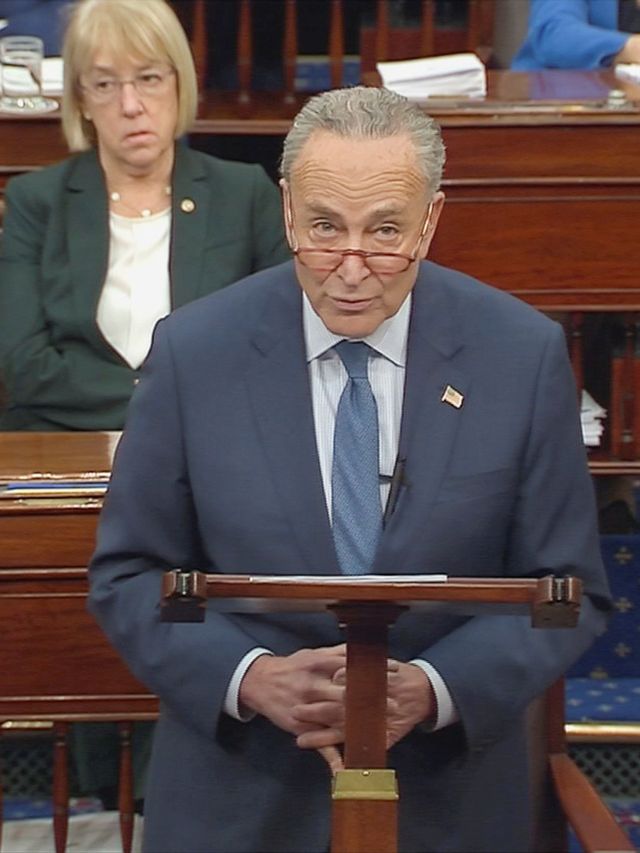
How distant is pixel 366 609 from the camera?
1554 millimetres

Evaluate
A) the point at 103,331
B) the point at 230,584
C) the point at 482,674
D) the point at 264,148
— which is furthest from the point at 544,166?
the point at 230,584

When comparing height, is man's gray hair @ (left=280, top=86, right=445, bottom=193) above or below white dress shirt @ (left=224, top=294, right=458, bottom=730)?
above

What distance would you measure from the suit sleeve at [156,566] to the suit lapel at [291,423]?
9 cm

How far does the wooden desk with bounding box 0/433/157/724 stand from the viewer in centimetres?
278

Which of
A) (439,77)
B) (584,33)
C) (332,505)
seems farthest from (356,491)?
(584,33)

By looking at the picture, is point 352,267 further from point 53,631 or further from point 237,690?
point 53,631

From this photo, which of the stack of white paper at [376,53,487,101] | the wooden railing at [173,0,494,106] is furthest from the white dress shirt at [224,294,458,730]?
the wooden railing at [173,0,494,106]

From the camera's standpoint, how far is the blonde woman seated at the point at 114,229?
11.9 ft

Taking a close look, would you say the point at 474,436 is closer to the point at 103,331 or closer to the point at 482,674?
the point at 482,674

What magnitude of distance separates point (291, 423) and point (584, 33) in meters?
3.05

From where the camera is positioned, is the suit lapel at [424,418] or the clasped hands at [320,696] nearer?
→ the clasped hands at [320,696]

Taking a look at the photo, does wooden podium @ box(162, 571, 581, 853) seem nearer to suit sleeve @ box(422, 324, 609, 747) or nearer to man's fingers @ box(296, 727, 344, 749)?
man's fingers @ box(296, 727, 344, 749)

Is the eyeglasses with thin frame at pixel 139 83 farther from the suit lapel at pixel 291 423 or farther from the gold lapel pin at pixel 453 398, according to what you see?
the gold lapel pin at pixel 453 398

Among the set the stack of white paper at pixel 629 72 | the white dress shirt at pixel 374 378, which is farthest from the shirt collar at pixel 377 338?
the stack of white paper at pixel 629 72
